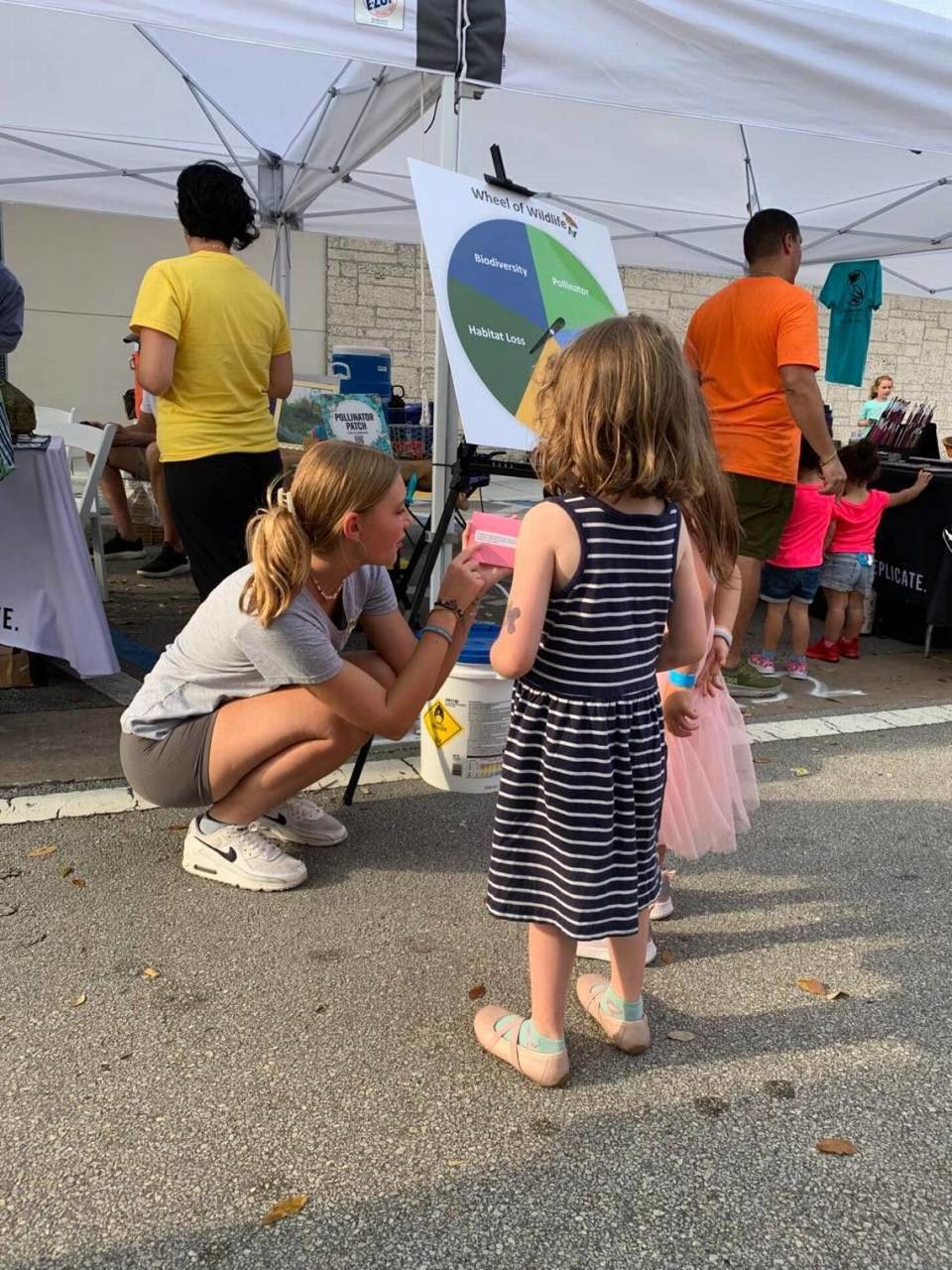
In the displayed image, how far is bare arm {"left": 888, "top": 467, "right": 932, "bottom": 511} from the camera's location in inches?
211

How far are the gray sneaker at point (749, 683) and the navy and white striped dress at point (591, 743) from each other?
282cm

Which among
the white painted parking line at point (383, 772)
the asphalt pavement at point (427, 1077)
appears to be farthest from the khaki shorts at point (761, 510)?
the asphalt pavement at point (427, 1077)

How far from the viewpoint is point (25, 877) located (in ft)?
8.68

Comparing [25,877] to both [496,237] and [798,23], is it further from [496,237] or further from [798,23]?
[798,23]

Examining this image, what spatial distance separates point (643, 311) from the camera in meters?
12.9

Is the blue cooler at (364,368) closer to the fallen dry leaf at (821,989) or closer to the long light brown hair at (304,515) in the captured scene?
the long light brown hair at (304,515)

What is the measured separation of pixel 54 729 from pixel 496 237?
2.42 meters

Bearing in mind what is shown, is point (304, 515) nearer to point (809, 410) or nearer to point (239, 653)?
point (239, 653)

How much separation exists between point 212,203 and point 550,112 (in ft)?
12.2

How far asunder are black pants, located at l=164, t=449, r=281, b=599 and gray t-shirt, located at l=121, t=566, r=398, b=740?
883 millimetres

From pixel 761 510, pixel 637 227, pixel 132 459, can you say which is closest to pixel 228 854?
pixel 761 510

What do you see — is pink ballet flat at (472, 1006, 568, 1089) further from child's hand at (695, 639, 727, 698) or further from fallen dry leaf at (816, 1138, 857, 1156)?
child's hand at (695, 639, 727, 698)

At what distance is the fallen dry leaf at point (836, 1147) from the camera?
1.81 m

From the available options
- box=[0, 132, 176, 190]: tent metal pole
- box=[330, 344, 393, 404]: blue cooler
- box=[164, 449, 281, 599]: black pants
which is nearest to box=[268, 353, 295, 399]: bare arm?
Answer: box=[164, 449, 281, 599]: black pants
